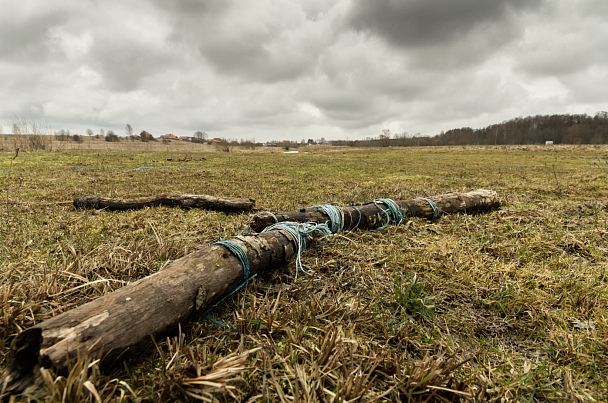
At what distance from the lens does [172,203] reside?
5551mm

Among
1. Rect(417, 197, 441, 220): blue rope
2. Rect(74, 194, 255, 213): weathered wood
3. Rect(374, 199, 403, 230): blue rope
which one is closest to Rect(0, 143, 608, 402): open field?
Rect(374, 199, 403, 230): blue rope

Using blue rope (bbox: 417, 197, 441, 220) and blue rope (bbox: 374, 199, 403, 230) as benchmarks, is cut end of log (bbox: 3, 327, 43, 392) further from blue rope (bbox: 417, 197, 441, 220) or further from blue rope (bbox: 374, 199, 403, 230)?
blue rope (bbox: 417, 197, 441, 220)

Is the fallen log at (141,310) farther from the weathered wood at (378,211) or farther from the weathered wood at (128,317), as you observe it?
the weathered wood at (378,211)

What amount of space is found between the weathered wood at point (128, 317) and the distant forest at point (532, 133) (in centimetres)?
9044

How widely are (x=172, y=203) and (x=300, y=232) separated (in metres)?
3.47

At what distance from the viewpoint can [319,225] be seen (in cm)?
355

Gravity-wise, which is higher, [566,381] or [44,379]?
[44,379]

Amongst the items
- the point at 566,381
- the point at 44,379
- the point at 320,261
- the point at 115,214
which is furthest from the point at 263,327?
the point at 115,214

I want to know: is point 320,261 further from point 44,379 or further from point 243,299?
point 44,379

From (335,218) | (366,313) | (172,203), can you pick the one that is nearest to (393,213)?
(335,218)

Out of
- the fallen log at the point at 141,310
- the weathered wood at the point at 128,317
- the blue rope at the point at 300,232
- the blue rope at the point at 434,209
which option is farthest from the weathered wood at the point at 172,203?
the blue rope at the point at 434,209

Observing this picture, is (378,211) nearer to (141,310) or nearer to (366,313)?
(366,313)

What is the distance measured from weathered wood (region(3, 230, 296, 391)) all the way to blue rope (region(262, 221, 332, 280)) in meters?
0.86

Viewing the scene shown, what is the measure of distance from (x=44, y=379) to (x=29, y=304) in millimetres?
1027
